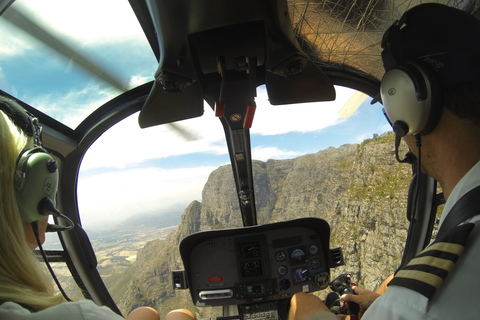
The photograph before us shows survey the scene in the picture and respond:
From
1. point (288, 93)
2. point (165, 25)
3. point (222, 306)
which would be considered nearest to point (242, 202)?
point (222, 306)

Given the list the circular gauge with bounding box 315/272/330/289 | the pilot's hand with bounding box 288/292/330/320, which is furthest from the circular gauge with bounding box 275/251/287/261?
the pilot's hand with bounding box 288/292/330/320

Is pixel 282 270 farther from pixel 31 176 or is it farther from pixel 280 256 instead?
pixel 31 176

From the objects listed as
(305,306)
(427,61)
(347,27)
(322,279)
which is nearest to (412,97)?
(427,61)

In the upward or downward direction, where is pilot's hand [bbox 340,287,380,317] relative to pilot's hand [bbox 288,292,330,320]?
upward

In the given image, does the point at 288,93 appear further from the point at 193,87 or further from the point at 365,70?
the point at 365,70

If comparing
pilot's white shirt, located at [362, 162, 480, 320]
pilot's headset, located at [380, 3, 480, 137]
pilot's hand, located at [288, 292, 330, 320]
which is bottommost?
pilot's hand, located at [288, 292, 330, 320]

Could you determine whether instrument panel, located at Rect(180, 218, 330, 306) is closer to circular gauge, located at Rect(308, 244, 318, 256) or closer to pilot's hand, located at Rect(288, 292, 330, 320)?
circular gauge, located at Rect(308, 244, 318, 256)

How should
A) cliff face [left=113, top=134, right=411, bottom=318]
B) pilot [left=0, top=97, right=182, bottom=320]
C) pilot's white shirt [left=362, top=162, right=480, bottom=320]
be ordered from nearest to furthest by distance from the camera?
pilot's white shirt [left=362, top=162, right=480, bottom=320] < pilot [left=0, top=97, right=182, bottom=320] < cliff face [left=113, top=134, right=411, bottom=318]
